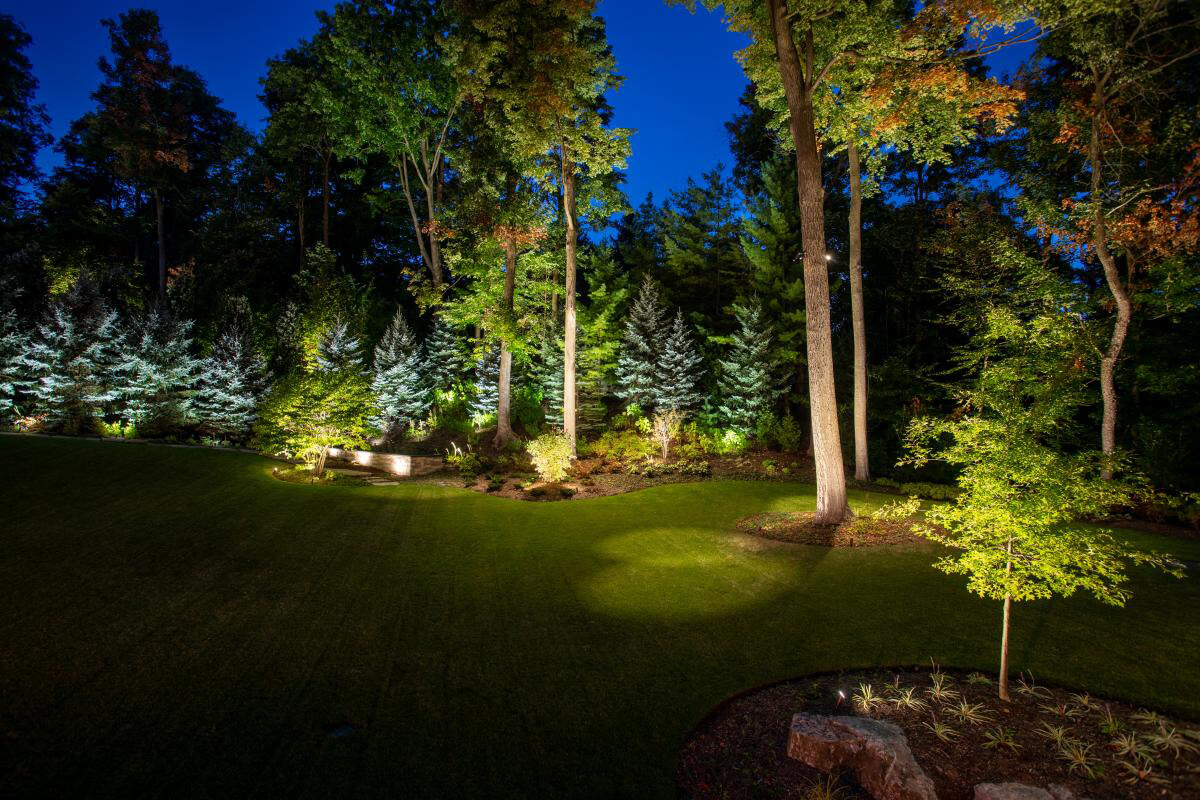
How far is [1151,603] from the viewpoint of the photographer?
5.24 m

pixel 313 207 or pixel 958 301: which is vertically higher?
pixel 313 207

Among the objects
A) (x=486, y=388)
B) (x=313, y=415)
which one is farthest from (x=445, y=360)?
(x=313, y=415)

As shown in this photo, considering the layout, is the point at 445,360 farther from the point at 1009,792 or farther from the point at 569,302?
the point at 1009,792

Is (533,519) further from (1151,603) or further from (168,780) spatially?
(1151,603)

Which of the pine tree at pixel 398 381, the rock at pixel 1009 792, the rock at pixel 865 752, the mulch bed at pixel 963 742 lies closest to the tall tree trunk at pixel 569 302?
the pine tree at pixel 398 381

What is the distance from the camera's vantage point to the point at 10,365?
12.2 meters

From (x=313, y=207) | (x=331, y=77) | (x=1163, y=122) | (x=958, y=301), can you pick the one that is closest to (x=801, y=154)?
(x=1163, y=122)

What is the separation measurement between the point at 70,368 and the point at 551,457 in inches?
519

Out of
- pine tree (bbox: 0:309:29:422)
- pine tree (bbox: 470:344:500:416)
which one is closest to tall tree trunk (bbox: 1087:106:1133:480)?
pine tree (bbox: 470:344:500:416)

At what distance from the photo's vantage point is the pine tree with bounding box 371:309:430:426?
17.4 m

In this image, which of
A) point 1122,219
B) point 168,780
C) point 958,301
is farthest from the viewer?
point 958,301

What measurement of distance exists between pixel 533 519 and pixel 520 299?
31.8 ft

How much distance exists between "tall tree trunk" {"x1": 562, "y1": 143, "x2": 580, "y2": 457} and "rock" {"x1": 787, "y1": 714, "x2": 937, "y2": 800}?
402 inches

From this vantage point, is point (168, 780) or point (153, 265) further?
point (153, 265)
